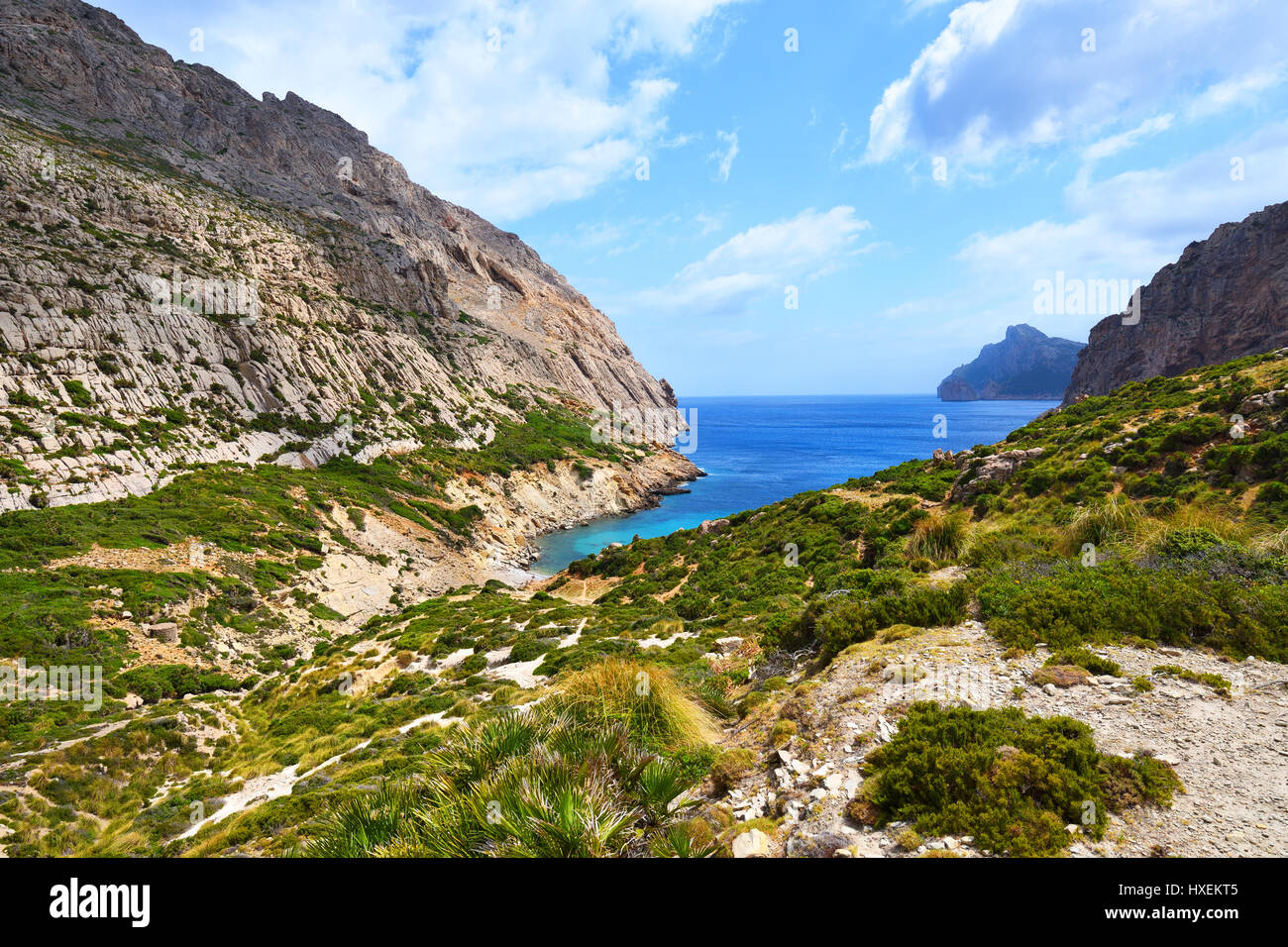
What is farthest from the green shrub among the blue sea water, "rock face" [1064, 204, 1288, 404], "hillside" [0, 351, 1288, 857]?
"rock face" [1064, 204, 1288, 404]

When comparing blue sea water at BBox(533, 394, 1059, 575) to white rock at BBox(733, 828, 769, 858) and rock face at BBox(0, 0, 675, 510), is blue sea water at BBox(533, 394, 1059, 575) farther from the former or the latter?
white rock at BBox(733, 828, 769, 858)

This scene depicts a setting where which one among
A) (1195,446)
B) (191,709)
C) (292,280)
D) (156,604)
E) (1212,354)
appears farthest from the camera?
(1212,354)

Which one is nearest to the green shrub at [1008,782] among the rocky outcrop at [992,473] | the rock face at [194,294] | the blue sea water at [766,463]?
the rocky outcrop at [992,473]

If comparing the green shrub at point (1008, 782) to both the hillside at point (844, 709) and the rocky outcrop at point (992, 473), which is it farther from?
the rocky outcrop at point (992, 473)

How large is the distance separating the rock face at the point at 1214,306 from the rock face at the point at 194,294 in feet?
320

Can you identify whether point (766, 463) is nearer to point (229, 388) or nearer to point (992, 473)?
point (229, 388)

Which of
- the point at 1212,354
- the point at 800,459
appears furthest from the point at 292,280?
the point at 1212,354

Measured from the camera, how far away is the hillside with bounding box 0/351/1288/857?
16.0ft

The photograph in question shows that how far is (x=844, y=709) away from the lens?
288 inches

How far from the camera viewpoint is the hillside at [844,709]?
16.0 feet
